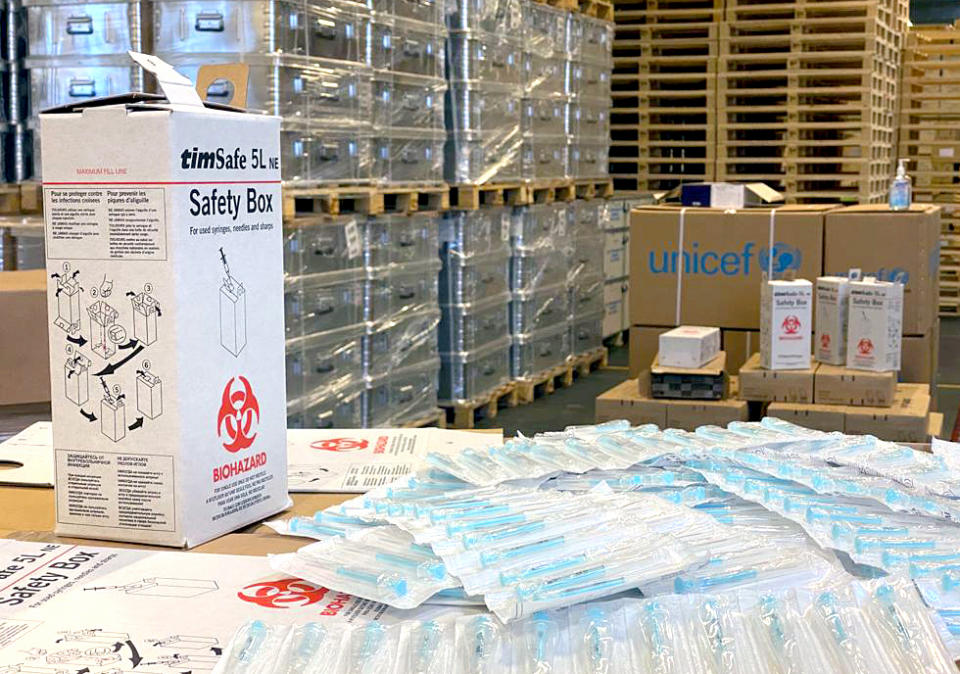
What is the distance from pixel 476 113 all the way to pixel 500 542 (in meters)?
6.46

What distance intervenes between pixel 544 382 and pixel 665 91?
3216 millimetres

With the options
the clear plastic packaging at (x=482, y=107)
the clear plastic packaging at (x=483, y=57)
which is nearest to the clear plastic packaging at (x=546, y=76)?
the clear plastic packaging at (x=483, y=57)

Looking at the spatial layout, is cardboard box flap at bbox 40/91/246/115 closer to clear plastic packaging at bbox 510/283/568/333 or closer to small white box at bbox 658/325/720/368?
small white box at bbox 658/325/720/368

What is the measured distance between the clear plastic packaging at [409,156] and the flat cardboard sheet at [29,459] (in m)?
4.53

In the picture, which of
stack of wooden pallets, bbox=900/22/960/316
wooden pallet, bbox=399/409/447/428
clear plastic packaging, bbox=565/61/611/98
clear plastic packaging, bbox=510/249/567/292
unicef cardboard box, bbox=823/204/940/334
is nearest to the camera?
unicef cardboard box, bbox=823/204/940/334

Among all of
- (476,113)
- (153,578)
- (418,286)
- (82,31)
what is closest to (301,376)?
(418,286)

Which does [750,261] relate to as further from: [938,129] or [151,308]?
[938,129]

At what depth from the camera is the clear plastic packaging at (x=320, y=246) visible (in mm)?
5863

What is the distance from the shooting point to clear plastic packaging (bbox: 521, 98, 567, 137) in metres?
8.36

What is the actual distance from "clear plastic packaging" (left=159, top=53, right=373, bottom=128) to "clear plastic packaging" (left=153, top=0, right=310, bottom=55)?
0.05m

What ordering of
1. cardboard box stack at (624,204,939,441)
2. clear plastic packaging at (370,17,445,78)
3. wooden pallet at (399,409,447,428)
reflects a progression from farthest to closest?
wooden pallet at (399,409,447,428) < clear plastic packaging at (370,17,445,78) < cardboard box stack at (624,204,939,441)

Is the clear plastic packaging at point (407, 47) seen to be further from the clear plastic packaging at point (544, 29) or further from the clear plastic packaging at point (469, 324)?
the clear plastic packaging at point (469, 324)

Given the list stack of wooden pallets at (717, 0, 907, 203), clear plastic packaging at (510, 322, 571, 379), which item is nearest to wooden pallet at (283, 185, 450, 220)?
clear plastic packaging at (510, 322, 571, 379)

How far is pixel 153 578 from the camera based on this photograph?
1.44m
